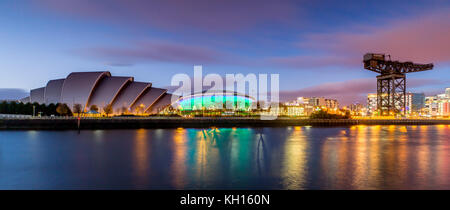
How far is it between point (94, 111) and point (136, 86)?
46.4 ft

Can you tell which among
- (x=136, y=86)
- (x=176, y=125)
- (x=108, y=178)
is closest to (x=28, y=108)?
(x=136, y=86)

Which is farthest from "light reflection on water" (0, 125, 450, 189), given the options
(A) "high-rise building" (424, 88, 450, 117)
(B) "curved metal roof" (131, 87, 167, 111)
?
(A) "high-rise building" (424, 88, 450, 117)

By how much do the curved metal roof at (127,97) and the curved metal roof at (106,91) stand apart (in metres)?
1.79

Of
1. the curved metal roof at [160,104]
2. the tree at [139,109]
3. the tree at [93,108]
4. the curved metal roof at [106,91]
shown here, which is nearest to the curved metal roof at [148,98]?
the tree at [139,109]

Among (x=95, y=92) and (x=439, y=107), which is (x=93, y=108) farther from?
(x=439, y=107)

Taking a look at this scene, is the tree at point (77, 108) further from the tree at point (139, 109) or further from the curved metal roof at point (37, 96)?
the tree at point (139, 109)

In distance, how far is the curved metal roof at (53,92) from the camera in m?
75.9

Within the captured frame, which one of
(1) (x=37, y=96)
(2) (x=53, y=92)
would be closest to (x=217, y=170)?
(2) (x=53, y=92)

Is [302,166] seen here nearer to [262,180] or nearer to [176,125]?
[262,180]

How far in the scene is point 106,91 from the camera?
76625 mm

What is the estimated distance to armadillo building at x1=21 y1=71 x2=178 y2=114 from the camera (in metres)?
75.1

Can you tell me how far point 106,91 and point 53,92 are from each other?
13.6 metres

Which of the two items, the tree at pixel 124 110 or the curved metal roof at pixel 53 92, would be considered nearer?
the curved metal roof at pixel 53 92
